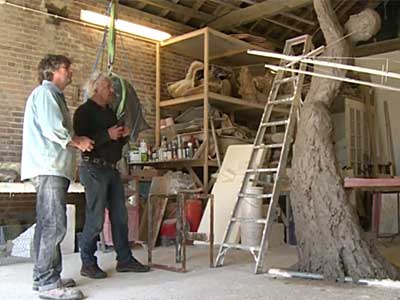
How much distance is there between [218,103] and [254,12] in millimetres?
1835

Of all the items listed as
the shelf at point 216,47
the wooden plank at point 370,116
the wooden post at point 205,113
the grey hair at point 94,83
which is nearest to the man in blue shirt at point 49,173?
the grey hair at point 94,83

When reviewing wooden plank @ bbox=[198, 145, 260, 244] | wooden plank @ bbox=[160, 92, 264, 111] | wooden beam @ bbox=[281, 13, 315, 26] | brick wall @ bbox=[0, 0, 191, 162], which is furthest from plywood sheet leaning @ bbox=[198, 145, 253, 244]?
wooden beam @ bbox=[281, 13, 315, 26]

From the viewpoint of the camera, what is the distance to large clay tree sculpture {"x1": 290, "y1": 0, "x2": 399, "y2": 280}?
172 inches

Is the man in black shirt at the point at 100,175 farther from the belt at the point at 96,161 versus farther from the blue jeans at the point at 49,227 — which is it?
the blue jeans at the point at 49,227

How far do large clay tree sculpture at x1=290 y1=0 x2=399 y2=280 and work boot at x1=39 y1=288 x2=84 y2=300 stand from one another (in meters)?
2.03

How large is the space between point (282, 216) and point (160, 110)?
2.69 metres

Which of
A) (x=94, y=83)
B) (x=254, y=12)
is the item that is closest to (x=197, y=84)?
(x=254, y=12)

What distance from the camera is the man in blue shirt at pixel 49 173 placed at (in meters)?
3.74

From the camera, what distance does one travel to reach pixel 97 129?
4680 millimetres

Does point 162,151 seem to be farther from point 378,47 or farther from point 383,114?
point 378,47

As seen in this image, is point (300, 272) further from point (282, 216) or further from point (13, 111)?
point (13, 111)

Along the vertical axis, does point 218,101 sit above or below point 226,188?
above

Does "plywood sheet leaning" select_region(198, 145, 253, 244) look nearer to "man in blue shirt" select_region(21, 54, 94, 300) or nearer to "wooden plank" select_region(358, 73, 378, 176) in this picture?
"man in blue shirt" select_region(21, 54, 94, 300)

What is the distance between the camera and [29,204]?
7.00 meters
